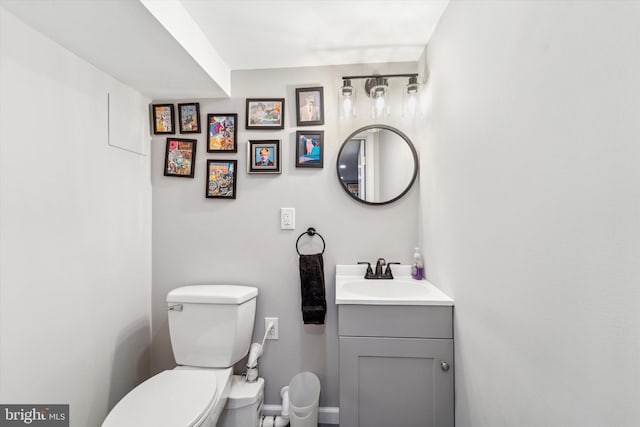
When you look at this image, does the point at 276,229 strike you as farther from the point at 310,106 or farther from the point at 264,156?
the point at 310,106

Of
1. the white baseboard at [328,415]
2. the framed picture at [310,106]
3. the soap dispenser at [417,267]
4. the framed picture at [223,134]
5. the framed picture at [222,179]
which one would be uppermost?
the framed picture at [310,106]

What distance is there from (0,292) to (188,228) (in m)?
0.90

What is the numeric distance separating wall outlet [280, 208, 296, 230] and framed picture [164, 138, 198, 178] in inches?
26.4

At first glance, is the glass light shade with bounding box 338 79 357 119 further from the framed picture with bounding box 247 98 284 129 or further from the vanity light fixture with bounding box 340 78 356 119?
the framed picture with bounding box 247 98 284 129

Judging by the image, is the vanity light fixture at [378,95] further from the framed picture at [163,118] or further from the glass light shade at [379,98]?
the framed picture at [163,118]

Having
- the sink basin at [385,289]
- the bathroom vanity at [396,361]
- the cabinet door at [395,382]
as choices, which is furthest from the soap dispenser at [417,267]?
the cabinet door at [395,382]

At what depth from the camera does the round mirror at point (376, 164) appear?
1.74 metres

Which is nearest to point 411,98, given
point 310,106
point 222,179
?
point 310,106

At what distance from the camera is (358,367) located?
1.29 meters

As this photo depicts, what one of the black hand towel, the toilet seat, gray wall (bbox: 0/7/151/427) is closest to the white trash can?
the black hand towel

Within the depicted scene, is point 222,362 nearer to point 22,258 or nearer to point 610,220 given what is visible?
point 22,258

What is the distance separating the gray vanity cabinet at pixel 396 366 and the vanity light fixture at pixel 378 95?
115 centimetres

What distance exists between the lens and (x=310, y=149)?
1.76 metres

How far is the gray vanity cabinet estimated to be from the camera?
1259 mm
